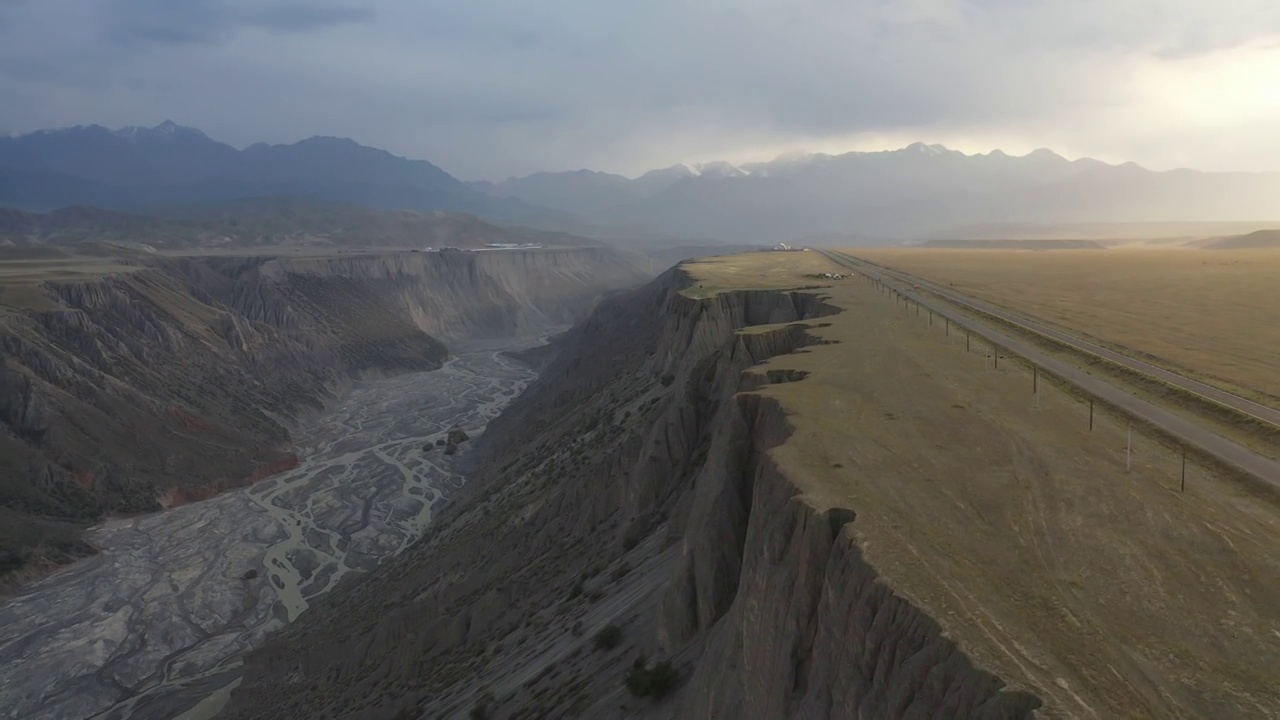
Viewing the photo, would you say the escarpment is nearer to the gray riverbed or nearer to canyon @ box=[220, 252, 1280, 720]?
canyon @ box=[220, 252, 1280, 720]

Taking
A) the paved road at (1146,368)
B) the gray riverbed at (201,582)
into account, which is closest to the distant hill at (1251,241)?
the paved road at (1146,368)

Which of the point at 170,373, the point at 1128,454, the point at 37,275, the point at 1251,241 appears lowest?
the point at 170,373

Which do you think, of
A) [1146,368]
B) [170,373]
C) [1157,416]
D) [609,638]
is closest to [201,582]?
[170,373]

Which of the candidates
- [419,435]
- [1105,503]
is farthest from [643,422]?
[419,435]

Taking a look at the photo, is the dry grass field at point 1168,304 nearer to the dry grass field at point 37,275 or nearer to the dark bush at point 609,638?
the dark bush at point 609,638

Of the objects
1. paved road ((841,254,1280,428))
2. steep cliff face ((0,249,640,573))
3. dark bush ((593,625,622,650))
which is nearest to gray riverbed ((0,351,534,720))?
steep cliff face ((0,249,640,573))

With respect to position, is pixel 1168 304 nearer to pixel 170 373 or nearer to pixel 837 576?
pixel 837 576

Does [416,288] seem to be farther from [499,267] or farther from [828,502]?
[828,502]
